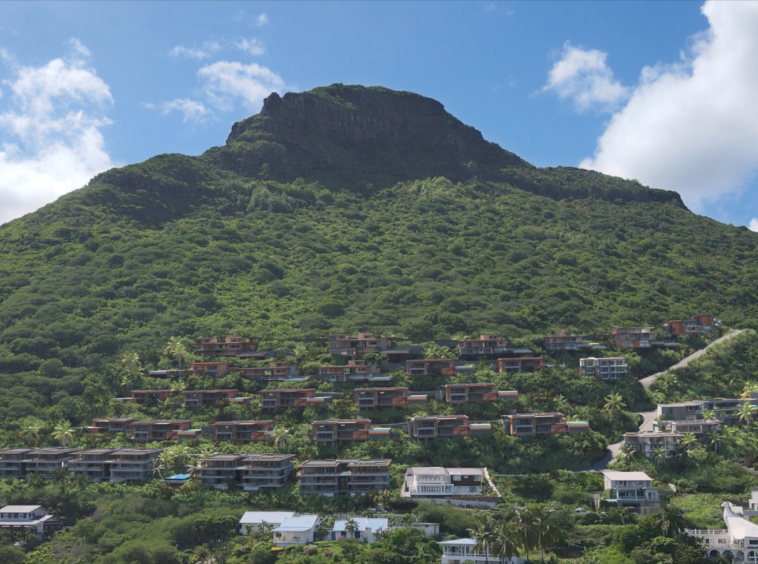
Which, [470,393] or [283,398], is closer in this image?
[470,393]

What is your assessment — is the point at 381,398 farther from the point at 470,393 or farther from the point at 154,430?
the point at 154,430

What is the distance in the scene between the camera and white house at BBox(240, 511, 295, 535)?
64188 millimetres

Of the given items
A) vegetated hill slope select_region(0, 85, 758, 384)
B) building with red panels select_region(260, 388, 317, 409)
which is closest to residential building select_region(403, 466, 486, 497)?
building with red panels select_region(260, 388, 317, 409)

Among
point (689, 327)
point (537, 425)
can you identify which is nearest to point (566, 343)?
point (689, 327)

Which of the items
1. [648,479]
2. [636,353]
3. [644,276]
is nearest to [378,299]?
[636,353]

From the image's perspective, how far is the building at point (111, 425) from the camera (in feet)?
281

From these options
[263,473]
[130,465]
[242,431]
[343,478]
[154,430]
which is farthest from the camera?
[154,430]

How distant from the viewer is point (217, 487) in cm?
7275

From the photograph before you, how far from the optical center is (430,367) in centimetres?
9475

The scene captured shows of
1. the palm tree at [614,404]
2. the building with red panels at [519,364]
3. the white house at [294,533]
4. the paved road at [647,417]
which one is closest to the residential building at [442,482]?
the white house at [294,533]

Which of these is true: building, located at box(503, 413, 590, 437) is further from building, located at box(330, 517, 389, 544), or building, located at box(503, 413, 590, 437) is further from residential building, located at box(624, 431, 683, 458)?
building, located at box(330, 517, 389, 544)

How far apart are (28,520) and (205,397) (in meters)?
26.5

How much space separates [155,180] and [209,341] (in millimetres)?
84268

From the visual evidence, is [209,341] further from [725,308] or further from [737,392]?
[725,308]
